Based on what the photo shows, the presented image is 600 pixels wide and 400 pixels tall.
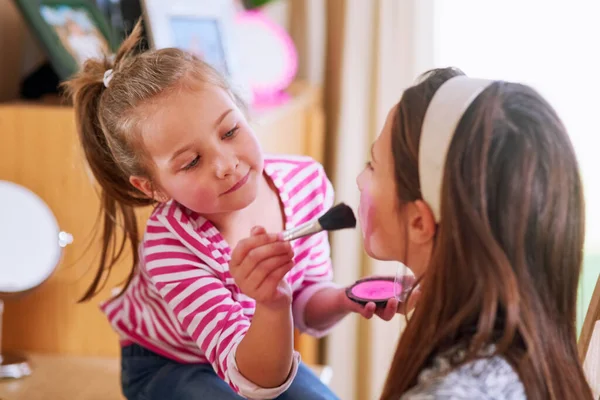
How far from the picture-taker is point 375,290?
1.07 metres

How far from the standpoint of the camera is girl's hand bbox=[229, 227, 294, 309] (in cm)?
87

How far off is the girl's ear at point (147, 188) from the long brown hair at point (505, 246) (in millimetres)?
456

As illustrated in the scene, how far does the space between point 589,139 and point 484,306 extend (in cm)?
120

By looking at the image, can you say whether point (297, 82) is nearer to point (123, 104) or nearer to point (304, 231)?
point (123, 104)

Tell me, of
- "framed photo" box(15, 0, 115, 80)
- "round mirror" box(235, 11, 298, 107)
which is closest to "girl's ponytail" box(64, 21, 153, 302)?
"framed photo" box(15, 0, 115, 80)

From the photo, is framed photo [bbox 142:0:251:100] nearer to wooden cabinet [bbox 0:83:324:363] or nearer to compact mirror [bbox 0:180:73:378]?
wooden cabinet [bbox 0:83:324:363]

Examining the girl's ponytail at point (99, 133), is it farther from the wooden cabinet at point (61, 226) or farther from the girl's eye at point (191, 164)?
the wooden cabinet at point (61, 226)

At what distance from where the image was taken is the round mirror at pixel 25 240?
52.9 inches

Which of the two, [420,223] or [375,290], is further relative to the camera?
[375,290]

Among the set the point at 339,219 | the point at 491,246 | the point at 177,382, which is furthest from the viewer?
the point at 177,382

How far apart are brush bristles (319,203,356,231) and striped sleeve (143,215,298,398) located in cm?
19

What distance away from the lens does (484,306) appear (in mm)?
725

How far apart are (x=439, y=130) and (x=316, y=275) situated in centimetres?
53

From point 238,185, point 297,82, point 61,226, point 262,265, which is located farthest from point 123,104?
point 297,82
